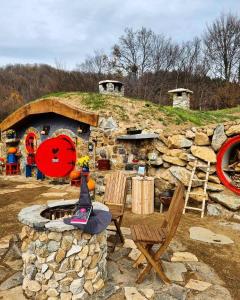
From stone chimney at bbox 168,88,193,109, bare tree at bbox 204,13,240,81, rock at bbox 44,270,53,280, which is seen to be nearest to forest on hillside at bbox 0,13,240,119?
bare tree at bbox 204,13,240,81

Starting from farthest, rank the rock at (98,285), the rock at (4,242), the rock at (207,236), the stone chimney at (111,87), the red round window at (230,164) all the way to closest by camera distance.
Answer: the stone chimney at (111,87), the red round window at (230,164), the rock at (207,236), the rock at (4,242), the rock at (98,285)

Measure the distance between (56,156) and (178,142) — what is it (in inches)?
212

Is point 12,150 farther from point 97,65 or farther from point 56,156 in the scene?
point 97,65

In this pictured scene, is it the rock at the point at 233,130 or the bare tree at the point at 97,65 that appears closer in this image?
the rock at the point at 233,130

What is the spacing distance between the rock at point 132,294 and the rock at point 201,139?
186 inches

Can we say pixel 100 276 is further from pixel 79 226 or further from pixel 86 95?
pixel 86 95

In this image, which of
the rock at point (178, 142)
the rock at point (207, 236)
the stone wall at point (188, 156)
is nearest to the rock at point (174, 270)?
the rock at point (207, 236)

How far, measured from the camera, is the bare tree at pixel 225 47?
24.9 meters

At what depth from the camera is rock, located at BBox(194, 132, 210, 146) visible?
24.0 feet

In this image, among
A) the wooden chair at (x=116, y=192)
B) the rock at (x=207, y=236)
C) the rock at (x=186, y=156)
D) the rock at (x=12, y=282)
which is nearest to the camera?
the rock at (x=12, y=282)

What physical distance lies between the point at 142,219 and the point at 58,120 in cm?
638

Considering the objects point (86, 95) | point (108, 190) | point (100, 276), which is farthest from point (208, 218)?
point (86, 95)

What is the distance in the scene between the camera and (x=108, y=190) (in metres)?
5.88

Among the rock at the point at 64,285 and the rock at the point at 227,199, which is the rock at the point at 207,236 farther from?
the rock at the point at 64,285
